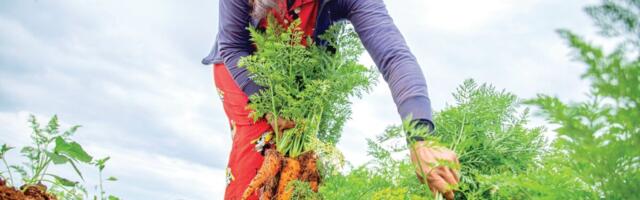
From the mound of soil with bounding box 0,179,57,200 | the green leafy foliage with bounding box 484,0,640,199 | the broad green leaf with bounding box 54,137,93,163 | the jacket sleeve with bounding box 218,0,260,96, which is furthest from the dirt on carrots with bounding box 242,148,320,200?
the green leafy foliage with bounding box 484,0,640,199

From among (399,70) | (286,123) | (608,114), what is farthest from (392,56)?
(608,114)

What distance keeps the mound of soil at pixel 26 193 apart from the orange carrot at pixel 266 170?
713mm

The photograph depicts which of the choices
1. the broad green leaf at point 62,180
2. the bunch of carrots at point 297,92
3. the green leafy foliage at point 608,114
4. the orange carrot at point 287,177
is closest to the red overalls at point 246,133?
the bunch of carrots at point 297,92

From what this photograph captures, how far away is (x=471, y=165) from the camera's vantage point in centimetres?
183

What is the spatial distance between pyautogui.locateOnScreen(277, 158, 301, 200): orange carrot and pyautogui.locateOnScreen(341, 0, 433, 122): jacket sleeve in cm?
44

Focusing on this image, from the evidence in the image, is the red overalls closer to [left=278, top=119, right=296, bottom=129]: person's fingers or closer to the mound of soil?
[left=278, top=119, right=296, bottom=129]: person's fingers

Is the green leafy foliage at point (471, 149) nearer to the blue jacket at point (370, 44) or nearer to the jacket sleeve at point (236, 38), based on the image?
the blue jacket at point (370, 44)

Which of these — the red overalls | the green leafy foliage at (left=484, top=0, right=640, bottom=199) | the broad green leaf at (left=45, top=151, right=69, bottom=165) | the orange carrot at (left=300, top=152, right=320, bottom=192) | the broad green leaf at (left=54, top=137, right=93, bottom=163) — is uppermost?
the red overalls

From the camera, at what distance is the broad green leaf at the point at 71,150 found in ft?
5.87

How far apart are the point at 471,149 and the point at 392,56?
371 millimetres

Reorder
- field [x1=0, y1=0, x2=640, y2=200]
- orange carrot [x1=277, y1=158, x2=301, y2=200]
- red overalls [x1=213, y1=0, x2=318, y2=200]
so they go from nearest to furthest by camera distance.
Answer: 1. field [x1=0, y1=0, x2=640, y2=200]
2. orange carrot [x1=277, y1=158, x2=301, y2=200]
3. red overalls [x1=213, y1=0, x2=318, y2=200]

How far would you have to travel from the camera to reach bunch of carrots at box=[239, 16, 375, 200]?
2.21m

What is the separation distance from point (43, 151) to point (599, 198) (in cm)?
157

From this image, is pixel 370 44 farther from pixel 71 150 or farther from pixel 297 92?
pixel 71 150
